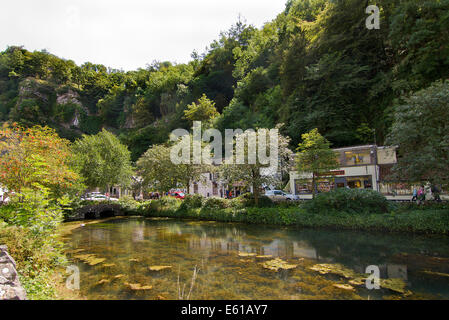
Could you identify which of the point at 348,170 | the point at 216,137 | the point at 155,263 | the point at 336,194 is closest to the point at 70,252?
the point at 155,263

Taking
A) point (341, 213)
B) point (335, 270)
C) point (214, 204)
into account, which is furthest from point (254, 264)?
point (214, 204)

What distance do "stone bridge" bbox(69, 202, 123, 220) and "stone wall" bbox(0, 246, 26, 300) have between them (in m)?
24.3

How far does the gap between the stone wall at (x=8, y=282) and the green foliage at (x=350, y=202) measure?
16.0 m

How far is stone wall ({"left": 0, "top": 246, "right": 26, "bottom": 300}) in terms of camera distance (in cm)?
427

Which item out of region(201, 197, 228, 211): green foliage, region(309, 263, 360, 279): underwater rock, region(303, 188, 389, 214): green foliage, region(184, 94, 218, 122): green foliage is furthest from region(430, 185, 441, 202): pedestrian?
region(184, 94, 218, 122): green foliage

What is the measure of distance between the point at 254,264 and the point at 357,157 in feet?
76.1

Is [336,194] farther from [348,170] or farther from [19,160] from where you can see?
[19,160]

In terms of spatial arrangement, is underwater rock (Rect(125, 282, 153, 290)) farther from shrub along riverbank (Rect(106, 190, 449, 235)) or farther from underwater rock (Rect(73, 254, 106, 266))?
shrub along riverbank (Rect(106, 190, 449, 235))

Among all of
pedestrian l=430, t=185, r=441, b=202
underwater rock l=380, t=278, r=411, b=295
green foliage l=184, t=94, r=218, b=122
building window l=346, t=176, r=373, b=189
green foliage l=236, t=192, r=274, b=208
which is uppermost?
green foliage l=184, t=94, r=218, b=122

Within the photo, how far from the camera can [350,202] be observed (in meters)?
15.9

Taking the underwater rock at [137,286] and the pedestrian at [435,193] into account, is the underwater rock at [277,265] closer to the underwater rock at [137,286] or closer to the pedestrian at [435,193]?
Result: the underwater rock at [137,286]

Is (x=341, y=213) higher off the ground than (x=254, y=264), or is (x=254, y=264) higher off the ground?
(x=341, y=213)

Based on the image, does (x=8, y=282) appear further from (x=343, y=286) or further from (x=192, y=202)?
(x=192, y=202)

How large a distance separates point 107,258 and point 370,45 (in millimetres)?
35694
